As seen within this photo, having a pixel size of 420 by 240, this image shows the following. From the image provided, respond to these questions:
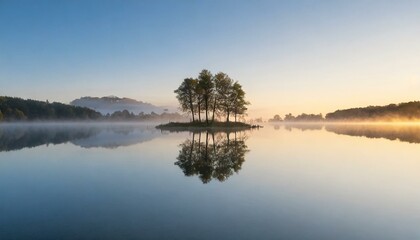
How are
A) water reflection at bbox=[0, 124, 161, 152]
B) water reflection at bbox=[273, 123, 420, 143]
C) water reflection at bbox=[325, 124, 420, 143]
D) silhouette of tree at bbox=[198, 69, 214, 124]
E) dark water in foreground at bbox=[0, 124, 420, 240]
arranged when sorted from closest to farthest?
dark water in foreground at bbox=[0, 124, 420, 240], water reflection at bbox=[0, 124, 161, 152], water reflection at bbox=[325, 124, 420, 143], water reflection at bbox=[273, 123, 420, 143], silhouette of tree at bbox=[198, 69, 214, 124]

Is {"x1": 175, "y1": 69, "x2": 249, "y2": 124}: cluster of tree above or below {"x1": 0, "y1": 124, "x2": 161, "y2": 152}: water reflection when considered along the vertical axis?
above

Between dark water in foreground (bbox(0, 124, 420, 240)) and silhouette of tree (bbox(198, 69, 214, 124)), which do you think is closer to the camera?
dark water in foreground (bbox(0, 124, 420, 240))

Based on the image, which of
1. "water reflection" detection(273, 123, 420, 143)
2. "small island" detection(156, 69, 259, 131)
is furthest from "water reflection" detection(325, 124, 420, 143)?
"small island" detection(156, 69, 259, 131)

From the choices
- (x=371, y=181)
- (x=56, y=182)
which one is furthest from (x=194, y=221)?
(x=371, y=181)

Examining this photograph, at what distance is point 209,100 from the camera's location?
99.0 metres

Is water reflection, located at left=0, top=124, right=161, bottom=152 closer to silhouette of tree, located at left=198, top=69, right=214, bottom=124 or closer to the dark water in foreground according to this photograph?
the dark water in foreground

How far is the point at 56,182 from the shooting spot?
17109 millimetres

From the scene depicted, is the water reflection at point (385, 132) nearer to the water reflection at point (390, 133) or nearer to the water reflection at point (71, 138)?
the water reflection at point (390, 133)

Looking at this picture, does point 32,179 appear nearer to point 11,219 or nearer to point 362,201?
point 11,219

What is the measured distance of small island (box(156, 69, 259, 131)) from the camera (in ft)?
310

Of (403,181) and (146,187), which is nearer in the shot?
(146,187)

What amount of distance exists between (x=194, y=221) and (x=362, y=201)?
7.98 meters

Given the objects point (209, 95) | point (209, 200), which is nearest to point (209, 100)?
point (209, 95)

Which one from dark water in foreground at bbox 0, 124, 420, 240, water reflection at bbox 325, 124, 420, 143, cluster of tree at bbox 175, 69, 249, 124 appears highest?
cluster of tree at bbox 175, 69, 249, 124
